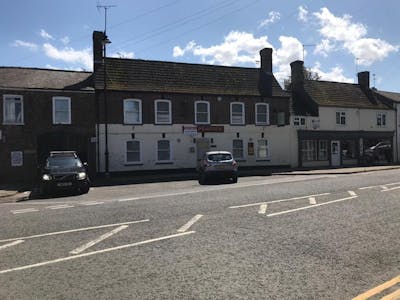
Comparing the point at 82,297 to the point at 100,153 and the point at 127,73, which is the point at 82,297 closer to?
the point at 100,153

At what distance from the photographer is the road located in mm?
5676

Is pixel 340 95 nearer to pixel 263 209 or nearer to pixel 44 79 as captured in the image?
pixel 44 79

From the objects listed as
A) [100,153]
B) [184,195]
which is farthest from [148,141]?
[184,195]

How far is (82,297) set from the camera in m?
5.41

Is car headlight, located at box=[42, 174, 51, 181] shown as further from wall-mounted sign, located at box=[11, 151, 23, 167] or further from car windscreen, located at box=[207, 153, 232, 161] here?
wall-mounted sign, located at box=[11, 151, 23, 167]

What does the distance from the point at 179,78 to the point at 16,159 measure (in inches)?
501

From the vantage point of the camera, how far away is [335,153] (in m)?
39.2

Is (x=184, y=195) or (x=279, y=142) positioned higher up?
(x=279, y=142)

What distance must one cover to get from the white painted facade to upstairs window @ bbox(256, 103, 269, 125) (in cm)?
46

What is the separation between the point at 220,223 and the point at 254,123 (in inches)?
963

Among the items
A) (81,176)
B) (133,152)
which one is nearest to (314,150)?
(133,152)

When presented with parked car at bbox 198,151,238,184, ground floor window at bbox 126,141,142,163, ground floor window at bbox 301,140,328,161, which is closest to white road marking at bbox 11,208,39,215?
parked car at bbox 198,151,238,184

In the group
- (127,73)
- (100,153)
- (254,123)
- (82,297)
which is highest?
(127,73)

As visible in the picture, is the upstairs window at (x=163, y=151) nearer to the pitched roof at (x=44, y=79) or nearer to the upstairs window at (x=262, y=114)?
the pitched roof at (x=44, y=79)
